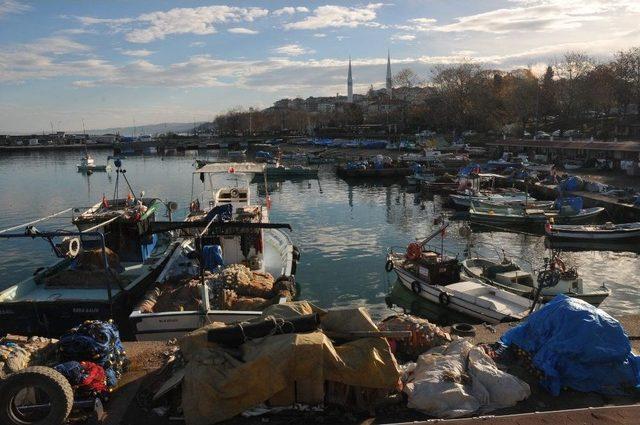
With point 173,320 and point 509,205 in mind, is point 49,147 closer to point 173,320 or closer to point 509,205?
point 509,205

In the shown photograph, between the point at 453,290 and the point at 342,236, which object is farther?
the point at 342,236

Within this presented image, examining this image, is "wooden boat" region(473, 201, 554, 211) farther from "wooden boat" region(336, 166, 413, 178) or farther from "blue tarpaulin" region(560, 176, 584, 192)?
"wooden boat" region(336, 166, 413, 178)

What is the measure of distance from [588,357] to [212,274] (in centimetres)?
992

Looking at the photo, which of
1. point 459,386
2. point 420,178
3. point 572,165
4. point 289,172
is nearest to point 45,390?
point 459,386

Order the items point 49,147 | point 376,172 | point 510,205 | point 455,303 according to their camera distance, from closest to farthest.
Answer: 1. point 455,303
2. point 510,205
3. point 376,172
4. point 49,147

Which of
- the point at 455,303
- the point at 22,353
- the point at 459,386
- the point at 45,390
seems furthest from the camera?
the point at 455,303

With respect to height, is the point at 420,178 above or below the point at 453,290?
above

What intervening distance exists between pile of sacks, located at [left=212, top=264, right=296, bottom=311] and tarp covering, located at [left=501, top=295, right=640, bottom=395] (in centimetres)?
713

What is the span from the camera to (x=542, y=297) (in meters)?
15.7

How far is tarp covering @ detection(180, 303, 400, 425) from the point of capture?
6.73 meters

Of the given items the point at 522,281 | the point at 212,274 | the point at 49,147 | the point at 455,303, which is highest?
the point at 49,147

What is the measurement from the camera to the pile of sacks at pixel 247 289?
42.9ft

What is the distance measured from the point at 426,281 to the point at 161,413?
454 inches

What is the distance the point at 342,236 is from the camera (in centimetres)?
2952
